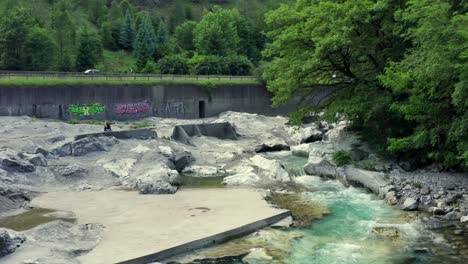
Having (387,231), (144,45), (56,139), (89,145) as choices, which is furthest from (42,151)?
(144,45)

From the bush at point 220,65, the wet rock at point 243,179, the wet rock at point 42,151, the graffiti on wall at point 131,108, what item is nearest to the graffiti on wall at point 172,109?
the graffiti on wall at point 131,108

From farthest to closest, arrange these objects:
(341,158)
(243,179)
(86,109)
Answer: (86,109)
(341,158)
(243,179)

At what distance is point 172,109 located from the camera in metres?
58.8

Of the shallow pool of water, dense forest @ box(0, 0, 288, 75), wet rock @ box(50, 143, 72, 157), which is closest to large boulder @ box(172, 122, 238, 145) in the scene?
wet rock @ box(50, 143, 72, 157)

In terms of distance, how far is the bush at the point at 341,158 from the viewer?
33188mm

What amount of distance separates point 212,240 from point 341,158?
1572cm

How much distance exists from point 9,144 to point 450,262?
90.5ft

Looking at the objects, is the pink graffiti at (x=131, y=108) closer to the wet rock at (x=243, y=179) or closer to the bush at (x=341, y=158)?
the wet rock at (x=243, y=179)

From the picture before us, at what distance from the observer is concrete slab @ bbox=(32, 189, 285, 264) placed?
18923 mm

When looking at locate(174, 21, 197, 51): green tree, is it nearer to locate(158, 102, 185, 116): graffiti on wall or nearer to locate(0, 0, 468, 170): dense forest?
locate(158, 102, 185, 116): graffiti on wall

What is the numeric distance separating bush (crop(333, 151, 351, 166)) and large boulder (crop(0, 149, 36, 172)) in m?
18.7

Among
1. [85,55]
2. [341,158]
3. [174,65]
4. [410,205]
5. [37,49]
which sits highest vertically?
[37,49]

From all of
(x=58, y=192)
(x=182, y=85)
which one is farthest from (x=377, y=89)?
(x=182, y=85)

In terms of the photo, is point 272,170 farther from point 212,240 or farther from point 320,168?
point 212,240
